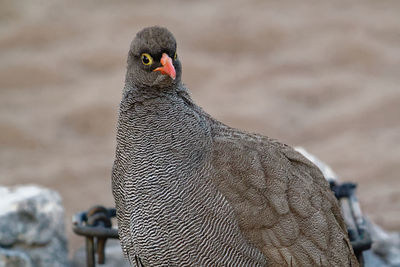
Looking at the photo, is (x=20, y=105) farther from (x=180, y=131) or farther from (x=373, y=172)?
(x=180, y=131)

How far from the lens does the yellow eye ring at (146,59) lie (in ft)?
11.8

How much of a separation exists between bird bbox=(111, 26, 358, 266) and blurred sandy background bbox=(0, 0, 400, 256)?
284cm

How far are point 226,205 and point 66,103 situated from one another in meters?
5.36

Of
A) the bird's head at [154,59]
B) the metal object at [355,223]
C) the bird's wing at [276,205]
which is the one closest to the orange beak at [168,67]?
the bird's head at [154,59]

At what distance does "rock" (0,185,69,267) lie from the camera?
476 centimetres

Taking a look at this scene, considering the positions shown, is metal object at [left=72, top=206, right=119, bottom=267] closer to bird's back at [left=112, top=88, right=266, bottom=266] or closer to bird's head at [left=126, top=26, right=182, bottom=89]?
bird's back at [left=112, top=88, right=266, bottom=266]

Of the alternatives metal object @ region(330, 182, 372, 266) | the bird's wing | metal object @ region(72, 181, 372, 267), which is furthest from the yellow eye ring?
metal object @ region(330, 182, 372, 266)

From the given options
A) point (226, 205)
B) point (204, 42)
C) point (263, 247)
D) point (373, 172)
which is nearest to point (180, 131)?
point (226, 205)

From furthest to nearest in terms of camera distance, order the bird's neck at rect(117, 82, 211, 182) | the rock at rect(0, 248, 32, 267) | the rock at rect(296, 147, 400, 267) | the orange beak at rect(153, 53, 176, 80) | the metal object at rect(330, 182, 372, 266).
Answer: the rock at rect(296, 147, 400, 267)
the rock at rect(0, 248, 32, 267)
the metal object at rect(330, 182, 372, 266)
the bird's neck at rect(117, 82, 211, 182)
the orange beak at rect(153, 53, 176, 80)

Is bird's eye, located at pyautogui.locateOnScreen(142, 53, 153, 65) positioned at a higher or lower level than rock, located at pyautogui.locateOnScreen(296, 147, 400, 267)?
higher

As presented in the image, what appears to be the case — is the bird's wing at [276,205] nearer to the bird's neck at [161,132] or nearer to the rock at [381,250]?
the bird's neck at [161,132]

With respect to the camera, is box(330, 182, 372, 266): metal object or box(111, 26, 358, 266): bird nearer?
box(111, 26, 358, 266): bird

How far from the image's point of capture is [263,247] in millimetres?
3695

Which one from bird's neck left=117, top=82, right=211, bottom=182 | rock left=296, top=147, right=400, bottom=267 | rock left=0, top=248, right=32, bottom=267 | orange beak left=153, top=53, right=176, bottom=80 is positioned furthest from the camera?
rock left=296, top=147, right=400, bottom=267
